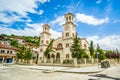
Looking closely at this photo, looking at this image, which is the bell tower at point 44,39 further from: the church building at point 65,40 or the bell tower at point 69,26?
the bell tower at point 69,26

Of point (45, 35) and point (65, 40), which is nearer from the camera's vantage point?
point (65, 40)

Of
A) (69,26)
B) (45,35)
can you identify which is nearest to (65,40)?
(69,26)

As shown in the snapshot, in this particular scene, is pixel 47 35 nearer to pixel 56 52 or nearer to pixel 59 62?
pixel 56 52

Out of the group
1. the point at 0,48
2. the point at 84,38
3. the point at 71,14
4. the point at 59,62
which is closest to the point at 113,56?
the point at 84,38

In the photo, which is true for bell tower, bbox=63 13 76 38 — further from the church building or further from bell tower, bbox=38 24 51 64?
bell tower, bbox=38 24 51 64

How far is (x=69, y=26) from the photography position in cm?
4006

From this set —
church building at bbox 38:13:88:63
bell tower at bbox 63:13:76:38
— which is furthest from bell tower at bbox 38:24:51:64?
bell tower at bbox 63:13:76:38

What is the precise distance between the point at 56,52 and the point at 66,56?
671cm

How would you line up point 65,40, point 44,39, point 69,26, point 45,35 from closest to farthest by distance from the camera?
point 65,40
point 69,26
point 44,39
point 45,35

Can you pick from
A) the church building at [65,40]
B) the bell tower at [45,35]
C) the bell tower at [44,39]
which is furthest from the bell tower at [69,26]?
the bell tower at [44,39]

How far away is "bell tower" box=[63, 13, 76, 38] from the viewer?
130 feet

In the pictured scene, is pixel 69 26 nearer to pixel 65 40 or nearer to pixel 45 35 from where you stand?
pixel 65 40

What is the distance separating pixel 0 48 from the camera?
4678cm

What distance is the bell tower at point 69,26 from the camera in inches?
1558
